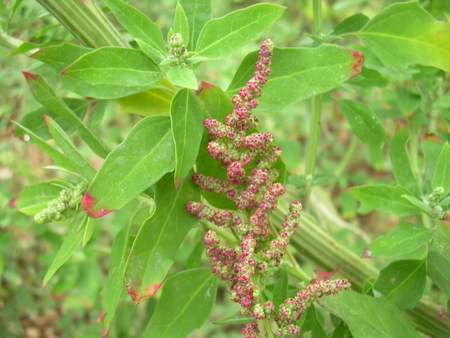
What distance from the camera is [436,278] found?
125 centimetres

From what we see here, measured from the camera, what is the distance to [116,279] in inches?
48.5

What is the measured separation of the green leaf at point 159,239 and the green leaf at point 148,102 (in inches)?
10.9

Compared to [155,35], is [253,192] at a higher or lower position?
lower

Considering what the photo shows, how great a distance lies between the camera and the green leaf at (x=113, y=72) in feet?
3.51

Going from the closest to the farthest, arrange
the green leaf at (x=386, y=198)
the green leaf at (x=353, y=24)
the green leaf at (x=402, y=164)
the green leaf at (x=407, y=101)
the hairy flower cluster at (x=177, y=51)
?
the hairy flower cluster at (x=177, y=51), the green leaf at (x=386, y=198), the green leaf at (x=402, y=164), the green leaf at (x=353, y=24), the green leaf at (x=407, y=101)

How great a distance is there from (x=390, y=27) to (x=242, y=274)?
89 cm

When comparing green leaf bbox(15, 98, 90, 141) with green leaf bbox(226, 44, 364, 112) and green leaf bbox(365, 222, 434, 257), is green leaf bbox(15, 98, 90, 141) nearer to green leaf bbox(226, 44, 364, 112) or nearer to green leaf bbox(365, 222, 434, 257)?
green leaf bbox(226, 44, 364, 112)

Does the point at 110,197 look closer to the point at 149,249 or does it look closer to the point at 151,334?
the point at 149,249

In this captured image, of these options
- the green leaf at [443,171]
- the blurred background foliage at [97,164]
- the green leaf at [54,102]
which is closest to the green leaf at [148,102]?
the green leaf at [54,102]

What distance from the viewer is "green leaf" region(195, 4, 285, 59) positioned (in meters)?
1.11

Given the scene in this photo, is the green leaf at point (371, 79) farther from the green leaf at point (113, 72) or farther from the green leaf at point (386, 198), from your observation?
the green leaf at point (113, 72)

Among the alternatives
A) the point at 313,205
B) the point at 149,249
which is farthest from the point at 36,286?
the point at 149,249

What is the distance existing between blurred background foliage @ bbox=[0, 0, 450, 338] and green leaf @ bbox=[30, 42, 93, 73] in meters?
0.40

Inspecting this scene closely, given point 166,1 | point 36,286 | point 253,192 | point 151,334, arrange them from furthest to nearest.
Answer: point 36,286
point 166,1
point 151,334
point 253,192
